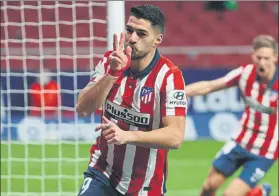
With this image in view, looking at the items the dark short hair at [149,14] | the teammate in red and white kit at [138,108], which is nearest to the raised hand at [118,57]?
the teammate in red and white kit at [138,108]

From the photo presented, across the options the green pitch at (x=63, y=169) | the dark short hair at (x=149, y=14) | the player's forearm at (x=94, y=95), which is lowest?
the green pitch at (x=63, y=169)

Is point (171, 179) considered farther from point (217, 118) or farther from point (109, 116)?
point (109, 116)

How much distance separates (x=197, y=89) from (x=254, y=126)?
834 millimetres

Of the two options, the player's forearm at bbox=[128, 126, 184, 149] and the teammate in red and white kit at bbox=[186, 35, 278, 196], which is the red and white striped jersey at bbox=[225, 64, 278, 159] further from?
the player's forearm at bbox=[128, 126, 184, 149]

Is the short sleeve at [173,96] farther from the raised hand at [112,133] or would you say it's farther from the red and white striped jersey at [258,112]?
the red and white striped jersey at [258,112]

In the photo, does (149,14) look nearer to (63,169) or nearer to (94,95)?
(94,95)

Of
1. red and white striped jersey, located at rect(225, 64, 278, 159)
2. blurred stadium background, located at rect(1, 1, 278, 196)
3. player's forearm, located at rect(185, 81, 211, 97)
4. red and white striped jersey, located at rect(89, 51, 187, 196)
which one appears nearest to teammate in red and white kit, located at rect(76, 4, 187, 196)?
red and white striped jersey, located at rect(89, 51, 187, 196)

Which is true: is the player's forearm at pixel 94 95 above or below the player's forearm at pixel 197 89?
above

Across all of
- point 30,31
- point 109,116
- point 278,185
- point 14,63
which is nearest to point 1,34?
point 30,31

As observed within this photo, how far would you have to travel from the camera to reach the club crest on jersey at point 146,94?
4.46m

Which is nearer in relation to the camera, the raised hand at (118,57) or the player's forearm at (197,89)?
the raised hand at (118,57)

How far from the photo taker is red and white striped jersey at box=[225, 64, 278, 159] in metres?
7.12

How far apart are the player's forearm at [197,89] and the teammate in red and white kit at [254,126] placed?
0.21 metres

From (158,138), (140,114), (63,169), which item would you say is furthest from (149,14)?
(63,169)
